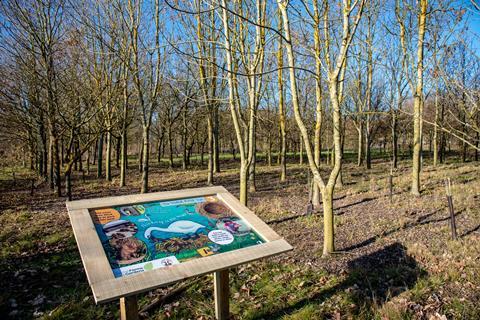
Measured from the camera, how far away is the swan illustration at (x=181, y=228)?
314cm

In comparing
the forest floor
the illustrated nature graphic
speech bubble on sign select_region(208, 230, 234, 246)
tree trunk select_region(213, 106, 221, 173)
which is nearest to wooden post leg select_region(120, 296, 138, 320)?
the illustrated nature graphic

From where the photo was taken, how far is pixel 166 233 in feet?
10.2

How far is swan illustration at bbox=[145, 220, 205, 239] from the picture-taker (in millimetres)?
3144

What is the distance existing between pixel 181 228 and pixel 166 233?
178mm

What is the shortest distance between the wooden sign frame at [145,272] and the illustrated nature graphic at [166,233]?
0.21 ft

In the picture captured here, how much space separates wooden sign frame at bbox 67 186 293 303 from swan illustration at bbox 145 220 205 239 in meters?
0.42

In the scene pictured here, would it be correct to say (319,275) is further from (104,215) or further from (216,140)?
(216,140)

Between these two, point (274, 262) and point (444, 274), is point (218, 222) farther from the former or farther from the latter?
point (444, 274)

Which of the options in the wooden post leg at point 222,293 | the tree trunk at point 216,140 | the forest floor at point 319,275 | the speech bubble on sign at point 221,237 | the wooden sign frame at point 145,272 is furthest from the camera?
the tree trunk at point 216,140

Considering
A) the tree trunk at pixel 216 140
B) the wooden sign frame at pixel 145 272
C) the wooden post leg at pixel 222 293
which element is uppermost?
the tree trunk at pixel 216 140

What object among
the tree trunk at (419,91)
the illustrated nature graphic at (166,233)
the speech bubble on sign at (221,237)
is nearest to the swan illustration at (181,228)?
the illustrated nature graphic at (166,233)

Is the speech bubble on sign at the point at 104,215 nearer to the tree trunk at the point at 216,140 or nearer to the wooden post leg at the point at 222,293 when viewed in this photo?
the wooden post leg at the point at 222,293

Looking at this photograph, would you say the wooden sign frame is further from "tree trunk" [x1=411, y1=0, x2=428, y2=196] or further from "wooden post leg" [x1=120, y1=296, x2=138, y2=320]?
"tree trunk" [x1=411, y1=0, x2=428, y2=196]

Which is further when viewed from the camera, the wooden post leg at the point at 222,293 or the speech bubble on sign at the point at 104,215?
the wooden post leg at the point at 222,293
